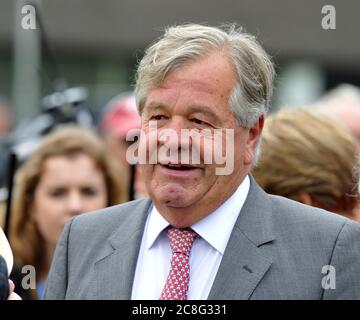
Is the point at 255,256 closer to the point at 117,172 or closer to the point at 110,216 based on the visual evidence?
the point at 110,216

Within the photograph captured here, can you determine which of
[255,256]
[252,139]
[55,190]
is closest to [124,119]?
[55,190]

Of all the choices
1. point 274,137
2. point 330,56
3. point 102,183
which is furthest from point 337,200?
point 330,56

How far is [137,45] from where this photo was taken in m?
22.0

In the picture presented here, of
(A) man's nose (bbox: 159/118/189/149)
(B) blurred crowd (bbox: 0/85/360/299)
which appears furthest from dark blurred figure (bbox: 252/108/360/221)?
(A) man's nose (bbox: 159/118/189/149)

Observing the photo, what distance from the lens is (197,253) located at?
2.87 metres

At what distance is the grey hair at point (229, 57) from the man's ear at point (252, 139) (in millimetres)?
28

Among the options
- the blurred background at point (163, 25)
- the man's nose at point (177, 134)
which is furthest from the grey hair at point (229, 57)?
the blurred background at point (163, 25)

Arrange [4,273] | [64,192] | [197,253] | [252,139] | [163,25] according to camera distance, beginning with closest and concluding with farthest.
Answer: [4,273] → [197,253] → [252,139] → [64,192] → [163,25]

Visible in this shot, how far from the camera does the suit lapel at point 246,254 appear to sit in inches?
108

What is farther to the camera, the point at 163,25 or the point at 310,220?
the point at 163,25

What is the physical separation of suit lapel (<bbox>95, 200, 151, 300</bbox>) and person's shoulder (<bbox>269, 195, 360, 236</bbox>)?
16.9 inches

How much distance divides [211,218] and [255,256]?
18 centimetres
